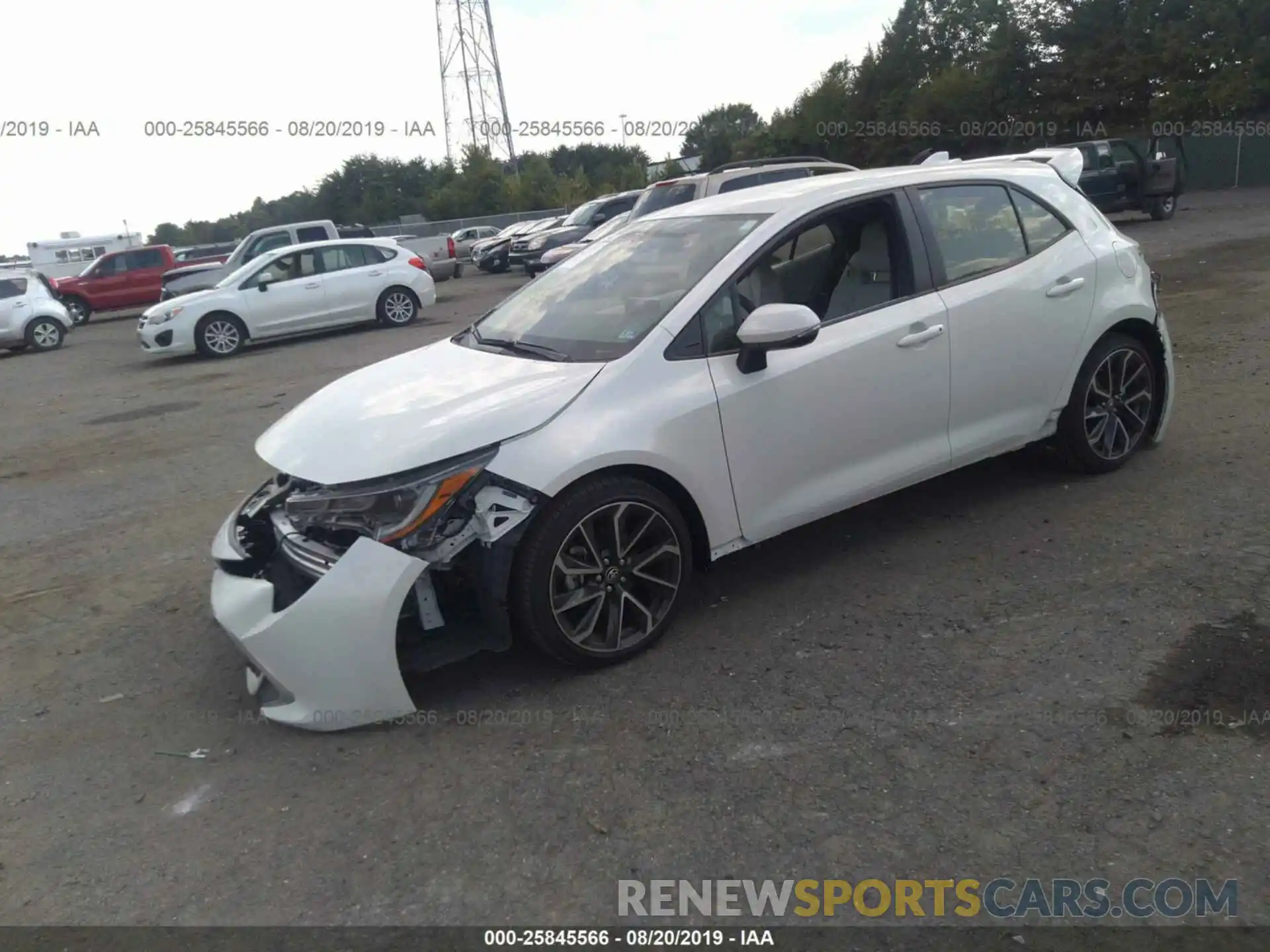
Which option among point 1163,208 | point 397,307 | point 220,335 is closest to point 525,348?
point 220,335

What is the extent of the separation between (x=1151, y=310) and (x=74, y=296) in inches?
1025

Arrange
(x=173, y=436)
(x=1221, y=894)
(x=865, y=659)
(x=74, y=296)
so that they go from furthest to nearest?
(x=74, y=296), (x=173, y=436), (x=865, y=659), (x=1221, y=894)

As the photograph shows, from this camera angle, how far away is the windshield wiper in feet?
13.8

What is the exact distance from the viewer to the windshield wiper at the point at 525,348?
421 cm

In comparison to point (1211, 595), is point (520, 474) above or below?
above

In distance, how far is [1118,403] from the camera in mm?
5406

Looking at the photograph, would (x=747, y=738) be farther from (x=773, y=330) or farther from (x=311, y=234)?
(x=311, y=234)

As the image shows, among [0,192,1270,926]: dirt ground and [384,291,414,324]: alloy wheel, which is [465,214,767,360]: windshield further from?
[384,291,414,324]: alloy wheel

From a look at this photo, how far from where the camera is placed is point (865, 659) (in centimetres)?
383

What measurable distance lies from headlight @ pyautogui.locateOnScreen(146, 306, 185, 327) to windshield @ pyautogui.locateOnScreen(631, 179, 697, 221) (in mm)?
6876

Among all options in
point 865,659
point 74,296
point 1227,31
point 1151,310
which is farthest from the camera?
point 1227,31

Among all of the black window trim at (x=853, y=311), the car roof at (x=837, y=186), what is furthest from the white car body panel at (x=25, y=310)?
the black window trim at (x=853, y=311)

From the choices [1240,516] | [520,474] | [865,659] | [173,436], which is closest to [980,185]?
[1240,516]

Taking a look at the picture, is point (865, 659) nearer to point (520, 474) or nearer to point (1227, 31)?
point (520, 474)
